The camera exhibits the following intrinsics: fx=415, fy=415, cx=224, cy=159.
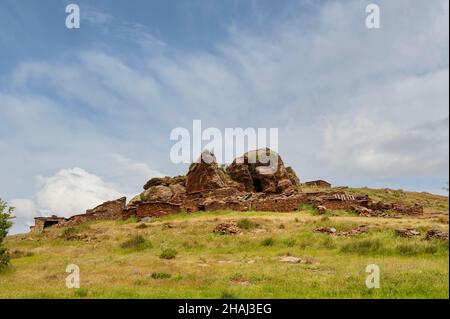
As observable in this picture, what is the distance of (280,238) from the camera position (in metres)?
24.1

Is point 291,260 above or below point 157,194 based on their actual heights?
below

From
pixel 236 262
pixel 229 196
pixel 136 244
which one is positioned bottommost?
pixel 236 262

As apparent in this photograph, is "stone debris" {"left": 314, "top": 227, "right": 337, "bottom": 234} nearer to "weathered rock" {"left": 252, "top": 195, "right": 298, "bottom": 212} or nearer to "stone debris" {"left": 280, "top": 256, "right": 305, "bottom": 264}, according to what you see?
"stone debris" {"left": 280, "top": 256, "right": 305, "bottom": 264}

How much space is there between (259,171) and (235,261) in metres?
29.7

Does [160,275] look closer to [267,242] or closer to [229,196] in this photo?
[267,242]

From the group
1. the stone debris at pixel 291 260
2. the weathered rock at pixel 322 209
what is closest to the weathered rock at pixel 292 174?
the weathered rock at pixel 322 209

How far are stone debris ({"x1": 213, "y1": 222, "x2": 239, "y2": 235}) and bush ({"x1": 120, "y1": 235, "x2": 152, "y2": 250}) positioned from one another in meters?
4.85

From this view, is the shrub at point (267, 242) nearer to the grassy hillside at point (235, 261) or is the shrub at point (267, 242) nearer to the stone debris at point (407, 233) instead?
the grassy hillside at point (235, 261)

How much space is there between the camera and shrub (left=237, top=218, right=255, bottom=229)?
28.0m

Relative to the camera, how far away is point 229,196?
1563 inches

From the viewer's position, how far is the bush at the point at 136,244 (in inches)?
961

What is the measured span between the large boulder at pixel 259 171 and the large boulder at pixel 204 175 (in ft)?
11.8

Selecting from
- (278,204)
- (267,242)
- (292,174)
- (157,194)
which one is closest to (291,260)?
(267,242)
